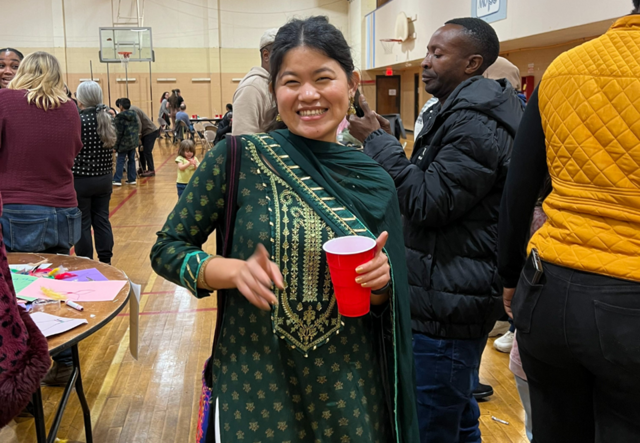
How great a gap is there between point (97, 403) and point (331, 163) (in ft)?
7.58

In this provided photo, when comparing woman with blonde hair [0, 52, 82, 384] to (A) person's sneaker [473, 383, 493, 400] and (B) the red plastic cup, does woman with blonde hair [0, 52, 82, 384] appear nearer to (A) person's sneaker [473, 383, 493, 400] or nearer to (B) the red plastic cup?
(A) person's sneaker [473, 383, 493, 400]

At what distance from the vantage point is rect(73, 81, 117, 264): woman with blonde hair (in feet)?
13.4

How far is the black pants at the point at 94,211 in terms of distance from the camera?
414 centimetres

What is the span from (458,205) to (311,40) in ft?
2.42

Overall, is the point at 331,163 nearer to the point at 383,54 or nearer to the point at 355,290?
the point at 355,290

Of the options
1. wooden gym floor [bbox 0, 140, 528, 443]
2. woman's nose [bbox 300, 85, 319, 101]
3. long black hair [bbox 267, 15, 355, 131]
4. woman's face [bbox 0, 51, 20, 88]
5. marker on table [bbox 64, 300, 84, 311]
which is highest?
woman's face [bbox 0, 51, 20, 88]

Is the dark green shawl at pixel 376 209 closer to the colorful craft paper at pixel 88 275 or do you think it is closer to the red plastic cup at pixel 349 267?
the red plastic cup at pixel 349 267

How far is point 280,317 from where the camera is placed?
1169 millimetres

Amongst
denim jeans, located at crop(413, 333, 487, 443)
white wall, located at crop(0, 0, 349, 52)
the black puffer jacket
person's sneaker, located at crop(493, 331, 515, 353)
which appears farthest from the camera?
white wall, located at crop(0, 0, 349, 52)

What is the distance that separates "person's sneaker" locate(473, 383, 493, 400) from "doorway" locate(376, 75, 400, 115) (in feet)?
Result: 61.1

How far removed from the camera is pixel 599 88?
1.13m

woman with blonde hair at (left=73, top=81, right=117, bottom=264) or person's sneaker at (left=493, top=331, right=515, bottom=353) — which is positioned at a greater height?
woman with blonde hair at (left=73, top=81, right=117, bottom=264)

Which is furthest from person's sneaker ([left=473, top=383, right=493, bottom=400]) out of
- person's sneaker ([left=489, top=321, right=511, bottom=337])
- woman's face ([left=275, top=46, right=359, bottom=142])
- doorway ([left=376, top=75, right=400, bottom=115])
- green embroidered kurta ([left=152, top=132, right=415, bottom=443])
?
doorway ([left=376, top=75, right=400, bottom=115])

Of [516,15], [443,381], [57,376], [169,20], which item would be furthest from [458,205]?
[169,20]
